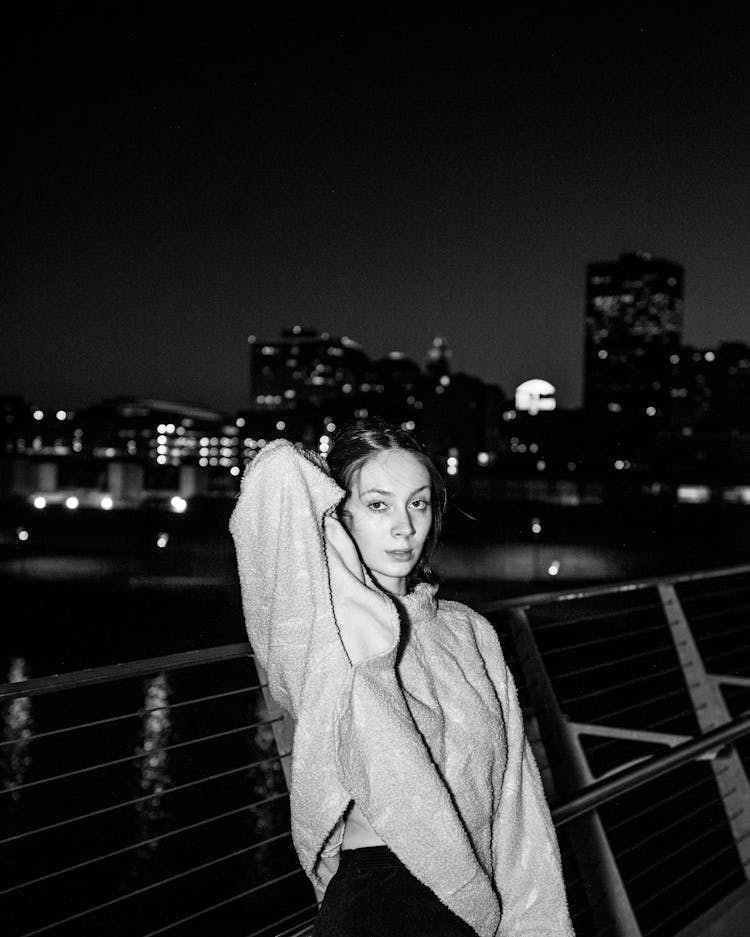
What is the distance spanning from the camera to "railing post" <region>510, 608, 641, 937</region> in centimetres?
277

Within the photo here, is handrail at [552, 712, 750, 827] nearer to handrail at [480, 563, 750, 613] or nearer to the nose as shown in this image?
handrail at [480, 563, 750, 613]

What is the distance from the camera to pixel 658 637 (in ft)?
68.3

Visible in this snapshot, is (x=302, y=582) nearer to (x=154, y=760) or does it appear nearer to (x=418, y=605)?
(x=418, y=605)

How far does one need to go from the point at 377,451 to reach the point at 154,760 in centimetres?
1108

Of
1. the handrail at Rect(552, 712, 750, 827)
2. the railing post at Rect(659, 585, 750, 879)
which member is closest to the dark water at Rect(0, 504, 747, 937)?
the handrail at Rect(552, 712, 750, 827)

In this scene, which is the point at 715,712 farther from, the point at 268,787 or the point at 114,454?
the point at 114,454

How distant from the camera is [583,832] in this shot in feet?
9.46

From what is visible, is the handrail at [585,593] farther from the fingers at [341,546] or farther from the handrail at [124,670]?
the fingers at [341,546]

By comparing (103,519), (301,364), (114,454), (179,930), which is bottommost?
Answer: (179,930)

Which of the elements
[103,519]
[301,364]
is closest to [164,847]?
[103,519]

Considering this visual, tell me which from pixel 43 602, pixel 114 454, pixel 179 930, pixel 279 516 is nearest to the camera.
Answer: pixel 279 516

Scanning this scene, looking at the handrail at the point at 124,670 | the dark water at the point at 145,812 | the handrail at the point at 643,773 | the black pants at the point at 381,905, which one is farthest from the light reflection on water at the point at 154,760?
the black pants at the point at 381,905

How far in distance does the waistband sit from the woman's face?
1.53ft

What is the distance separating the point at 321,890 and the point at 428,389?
131m
